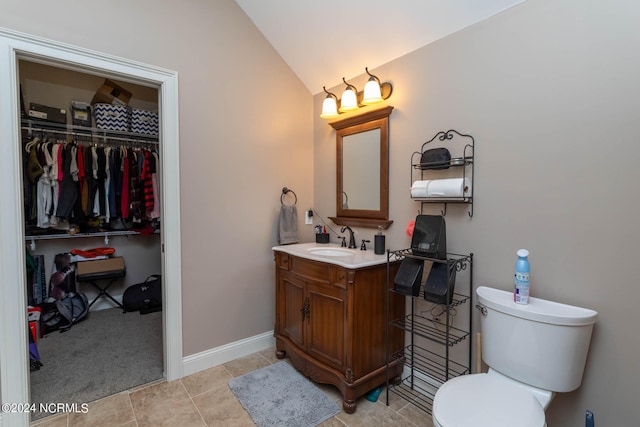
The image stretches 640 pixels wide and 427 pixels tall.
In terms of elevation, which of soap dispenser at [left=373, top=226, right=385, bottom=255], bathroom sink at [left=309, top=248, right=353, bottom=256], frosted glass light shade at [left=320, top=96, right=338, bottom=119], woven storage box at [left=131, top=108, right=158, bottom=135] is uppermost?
woven storage box at [left=131, top=108, right=158, bottom=135]

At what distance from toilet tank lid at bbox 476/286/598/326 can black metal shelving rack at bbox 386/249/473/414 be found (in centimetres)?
25

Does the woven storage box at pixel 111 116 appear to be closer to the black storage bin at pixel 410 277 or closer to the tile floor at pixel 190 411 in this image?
the tile floor at pixel 190 411

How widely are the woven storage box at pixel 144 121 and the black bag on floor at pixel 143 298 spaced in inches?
69.9

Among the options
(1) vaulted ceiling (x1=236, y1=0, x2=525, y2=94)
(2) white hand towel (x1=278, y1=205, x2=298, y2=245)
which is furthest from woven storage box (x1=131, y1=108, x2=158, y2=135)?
(2) white hand towel (x1=278, y1=205, x2=298, y2=245)

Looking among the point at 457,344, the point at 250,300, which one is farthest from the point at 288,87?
the point at 457,344

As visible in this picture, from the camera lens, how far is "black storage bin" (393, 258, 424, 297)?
5.75ft

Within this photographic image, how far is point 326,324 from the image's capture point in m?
2.00

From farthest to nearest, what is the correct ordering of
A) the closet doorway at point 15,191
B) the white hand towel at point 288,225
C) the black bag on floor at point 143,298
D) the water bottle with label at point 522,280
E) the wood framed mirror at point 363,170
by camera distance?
1. the black bag on floor at point 143,298
2. the white hand towel at point 288,225
3. the wood framed mirror at point 363,170
4. the closet doorway at point 15,191
5. the water bottle with label at point 522,280

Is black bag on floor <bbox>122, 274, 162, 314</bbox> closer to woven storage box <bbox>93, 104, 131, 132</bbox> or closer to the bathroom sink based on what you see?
woven storage box <bbox>93, 104, 131, 132</bbox>

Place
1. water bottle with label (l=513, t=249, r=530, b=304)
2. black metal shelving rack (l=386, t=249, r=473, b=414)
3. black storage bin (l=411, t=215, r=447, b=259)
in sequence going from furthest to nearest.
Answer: black metal shelving rack (l=386, t=249, r=473, b=414) < black storage bin (l=411, t=215, r=447, b=259) < water bottle with label (l=513, t=249, r=530, b=304)

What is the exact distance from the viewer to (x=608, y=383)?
51.9 inches

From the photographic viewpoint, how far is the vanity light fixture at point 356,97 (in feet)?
7.00

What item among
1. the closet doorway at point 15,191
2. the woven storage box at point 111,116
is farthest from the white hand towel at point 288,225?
the woven storage box at point 111,116

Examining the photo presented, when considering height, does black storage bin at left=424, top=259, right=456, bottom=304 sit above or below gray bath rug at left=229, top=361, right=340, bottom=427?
above
